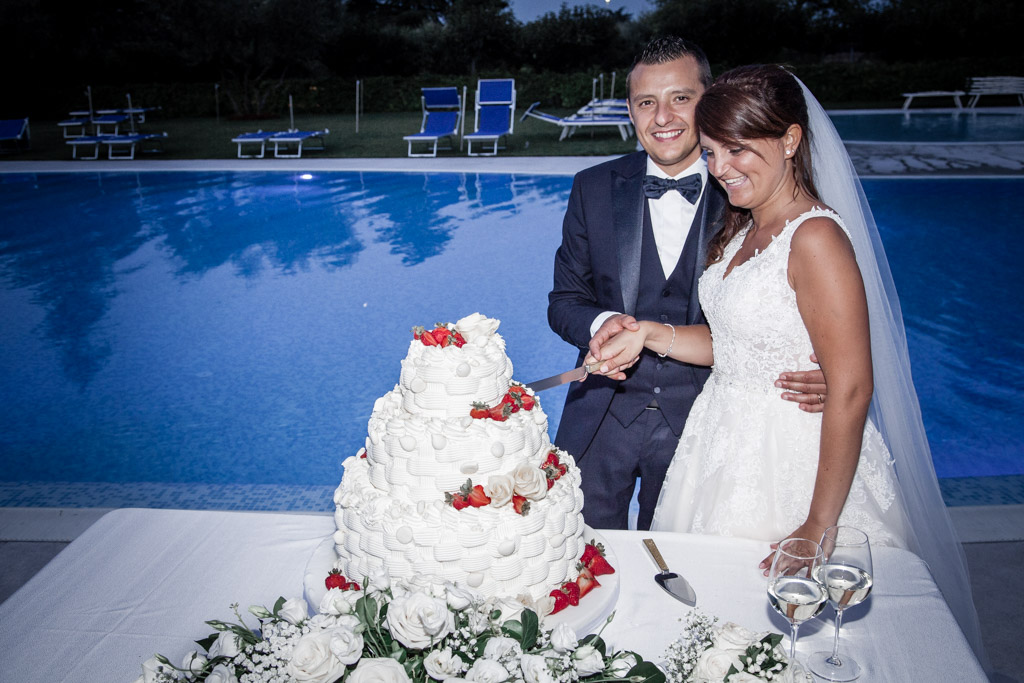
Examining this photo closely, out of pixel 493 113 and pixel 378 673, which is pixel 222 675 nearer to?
pixel 378 673

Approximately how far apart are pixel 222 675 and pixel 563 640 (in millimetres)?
558

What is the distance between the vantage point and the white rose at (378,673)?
1.22 m

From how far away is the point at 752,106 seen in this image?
220 centimetres

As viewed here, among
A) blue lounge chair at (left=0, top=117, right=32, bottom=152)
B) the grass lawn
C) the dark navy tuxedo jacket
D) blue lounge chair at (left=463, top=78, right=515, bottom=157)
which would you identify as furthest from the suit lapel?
blue lounge chair at (left=0, top=117, right=32, bottom=152)

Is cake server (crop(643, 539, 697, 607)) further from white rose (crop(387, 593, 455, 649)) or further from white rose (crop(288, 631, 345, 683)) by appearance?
white rose (crop(288, 631, 345, 683))

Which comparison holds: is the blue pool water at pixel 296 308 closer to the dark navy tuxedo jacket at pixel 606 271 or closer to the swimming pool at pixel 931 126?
the dark navy tuxedo jacket at pixel 606 271

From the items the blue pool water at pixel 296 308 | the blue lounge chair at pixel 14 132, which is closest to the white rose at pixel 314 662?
the blue pool water at pixel 296 308

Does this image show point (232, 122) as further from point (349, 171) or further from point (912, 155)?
point (912, 155)

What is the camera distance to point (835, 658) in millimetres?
1677

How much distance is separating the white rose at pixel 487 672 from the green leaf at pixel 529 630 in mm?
124

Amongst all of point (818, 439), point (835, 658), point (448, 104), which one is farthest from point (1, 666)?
point (448, 104)

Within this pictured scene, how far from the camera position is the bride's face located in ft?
7.48

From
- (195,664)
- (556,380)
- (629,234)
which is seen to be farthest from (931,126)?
(195,664)

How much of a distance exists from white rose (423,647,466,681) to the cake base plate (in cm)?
41
